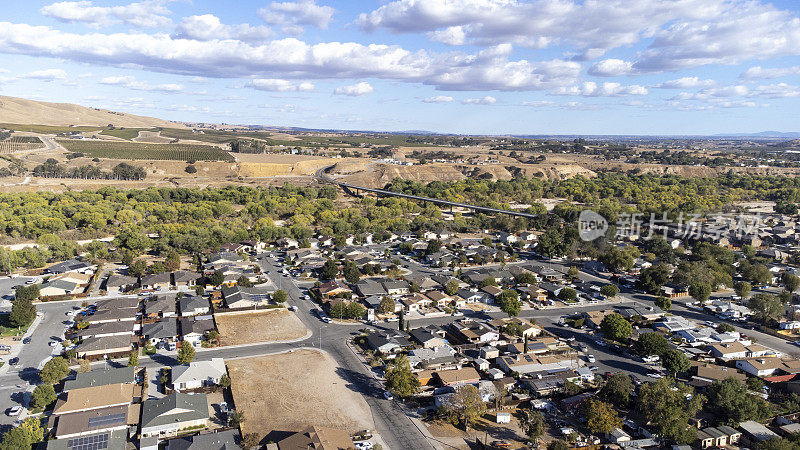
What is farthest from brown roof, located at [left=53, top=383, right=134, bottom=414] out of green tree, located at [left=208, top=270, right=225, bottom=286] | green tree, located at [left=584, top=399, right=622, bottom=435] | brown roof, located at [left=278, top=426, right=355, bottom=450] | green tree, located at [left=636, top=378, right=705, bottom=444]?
green tree, located at [left=636, top=378, right=705, bottom=444]

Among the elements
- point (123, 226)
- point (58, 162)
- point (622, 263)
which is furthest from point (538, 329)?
point (58, 162)

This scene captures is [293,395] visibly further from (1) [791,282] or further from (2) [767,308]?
(1) [791,282]

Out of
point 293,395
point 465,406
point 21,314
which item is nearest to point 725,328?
point 465,406

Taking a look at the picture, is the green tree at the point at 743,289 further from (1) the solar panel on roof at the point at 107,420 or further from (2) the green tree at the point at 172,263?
(2) the green tree at the point at 172,263

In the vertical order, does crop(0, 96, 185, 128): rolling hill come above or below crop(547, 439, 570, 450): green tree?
above

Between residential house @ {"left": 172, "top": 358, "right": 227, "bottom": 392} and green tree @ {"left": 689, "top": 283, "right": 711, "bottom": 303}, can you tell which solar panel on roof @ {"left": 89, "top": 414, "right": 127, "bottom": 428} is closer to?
residential house @ {"left": 172, "top": 358, "right": 227, "bottom": 392}

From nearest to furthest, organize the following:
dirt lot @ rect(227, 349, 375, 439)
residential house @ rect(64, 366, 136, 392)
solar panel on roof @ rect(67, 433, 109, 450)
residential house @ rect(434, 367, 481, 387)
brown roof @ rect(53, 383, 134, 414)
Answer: solar panel on roof @ rect(67, 433, 109, 450), brown roof @ rect(53, 383, 134, 414), dirt lot @ rect(227, 349, 375, 439), residential house @ rect(64, 366, 136, 392), residential house @ rect(434, 367, 481, 387)

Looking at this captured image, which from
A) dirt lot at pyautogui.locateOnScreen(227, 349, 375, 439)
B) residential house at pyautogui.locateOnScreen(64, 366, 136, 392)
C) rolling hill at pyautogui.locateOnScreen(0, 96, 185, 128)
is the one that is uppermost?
rolling hill at pyautogui.locateOnScreen(0, 96, 185, 128)
